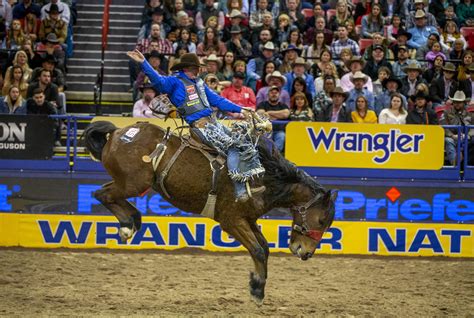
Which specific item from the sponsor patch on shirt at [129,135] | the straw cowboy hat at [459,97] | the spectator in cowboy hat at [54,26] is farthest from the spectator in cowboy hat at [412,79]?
the sponsor patch on shirt at [129,135]

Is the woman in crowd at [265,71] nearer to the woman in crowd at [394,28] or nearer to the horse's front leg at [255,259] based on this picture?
the woman in crowd at [394,28]

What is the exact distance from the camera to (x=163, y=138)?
1083 centimetres

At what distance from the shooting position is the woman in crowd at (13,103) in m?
15.2

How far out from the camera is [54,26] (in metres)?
18.0

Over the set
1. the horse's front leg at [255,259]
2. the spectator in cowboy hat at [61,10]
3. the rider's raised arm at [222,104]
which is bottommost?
the horse's front leg at [255,259]

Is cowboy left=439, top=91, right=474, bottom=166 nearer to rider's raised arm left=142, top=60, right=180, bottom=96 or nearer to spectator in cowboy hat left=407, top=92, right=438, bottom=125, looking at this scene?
spectator in cowboy hat left=407, top=92, right=438, bottom=125

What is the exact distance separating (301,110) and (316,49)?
2547 millimetres

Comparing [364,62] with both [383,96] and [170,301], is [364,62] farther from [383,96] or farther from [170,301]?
[170,301]

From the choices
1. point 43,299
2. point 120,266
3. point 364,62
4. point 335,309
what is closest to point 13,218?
point 120,266

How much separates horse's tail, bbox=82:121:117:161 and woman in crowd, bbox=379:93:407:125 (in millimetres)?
5771

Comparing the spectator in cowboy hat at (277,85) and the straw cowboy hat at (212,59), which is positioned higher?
the straw cowboy hat at (212,59)

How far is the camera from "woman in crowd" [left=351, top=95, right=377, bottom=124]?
15266mm

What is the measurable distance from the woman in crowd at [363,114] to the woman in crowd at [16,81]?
18.1 ft

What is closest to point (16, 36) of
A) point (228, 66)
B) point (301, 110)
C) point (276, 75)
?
point (228, 66)
